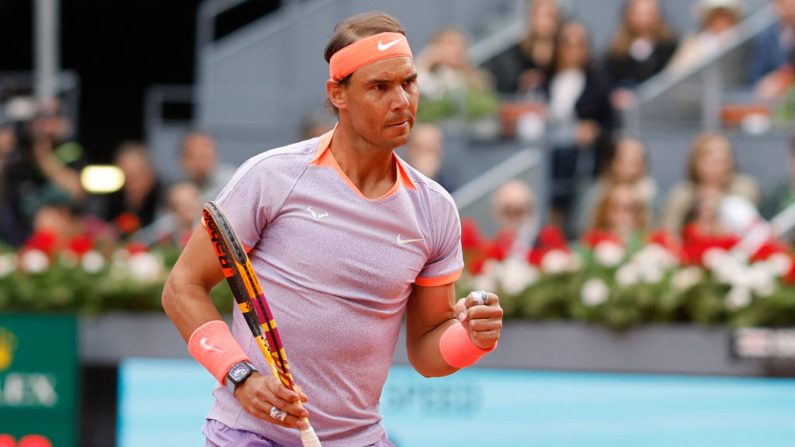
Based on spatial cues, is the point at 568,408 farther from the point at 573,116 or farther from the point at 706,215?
the point at 573,116

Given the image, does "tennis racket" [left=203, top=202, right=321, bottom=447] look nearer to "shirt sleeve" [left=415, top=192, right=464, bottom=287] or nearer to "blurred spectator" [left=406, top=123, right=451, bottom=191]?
"shirt sleeve" [left=415, top=192, right=464, bottom=287]

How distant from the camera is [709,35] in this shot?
10.8m

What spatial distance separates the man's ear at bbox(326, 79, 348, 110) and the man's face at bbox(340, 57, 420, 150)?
0.04 m

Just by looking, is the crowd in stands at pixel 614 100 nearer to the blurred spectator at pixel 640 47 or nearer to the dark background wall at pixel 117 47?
the blurred spectator at pixel 640 47

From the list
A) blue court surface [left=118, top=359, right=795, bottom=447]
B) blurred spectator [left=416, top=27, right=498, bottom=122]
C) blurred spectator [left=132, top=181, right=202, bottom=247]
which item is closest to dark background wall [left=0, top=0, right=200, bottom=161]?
blurred spectator [left=416, top=27, right=498, bottom=122]

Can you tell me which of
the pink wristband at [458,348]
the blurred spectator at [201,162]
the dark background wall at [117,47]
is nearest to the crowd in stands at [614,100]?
the blurred spectator at [201,162]

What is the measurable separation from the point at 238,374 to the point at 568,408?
3380mm

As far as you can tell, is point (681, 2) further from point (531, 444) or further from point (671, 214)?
point (531, 444)

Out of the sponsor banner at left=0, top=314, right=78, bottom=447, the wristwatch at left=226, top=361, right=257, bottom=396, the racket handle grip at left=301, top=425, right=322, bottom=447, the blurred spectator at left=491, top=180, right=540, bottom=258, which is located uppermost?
the blurred spectator at left=491, top=180, right=540, bottom=258

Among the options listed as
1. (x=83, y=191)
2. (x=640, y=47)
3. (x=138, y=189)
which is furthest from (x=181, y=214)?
(x=640, y=47)

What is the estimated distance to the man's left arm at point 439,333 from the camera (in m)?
4.01

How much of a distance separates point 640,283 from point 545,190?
3.23 meters

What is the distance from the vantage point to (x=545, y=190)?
390 inches

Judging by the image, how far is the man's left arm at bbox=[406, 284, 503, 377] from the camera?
13.1 feet
